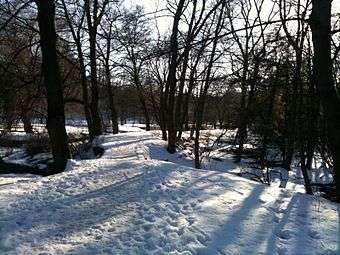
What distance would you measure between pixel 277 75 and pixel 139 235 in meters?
6.19

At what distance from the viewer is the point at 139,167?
883cm

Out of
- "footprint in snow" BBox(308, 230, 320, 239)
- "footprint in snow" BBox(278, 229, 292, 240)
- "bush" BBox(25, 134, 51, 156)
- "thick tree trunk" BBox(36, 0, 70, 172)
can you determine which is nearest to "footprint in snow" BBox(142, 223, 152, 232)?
"footprint in snow" BBox(278, 229, 292, 240)

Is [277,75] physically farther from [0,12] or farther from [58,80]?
[0,12]

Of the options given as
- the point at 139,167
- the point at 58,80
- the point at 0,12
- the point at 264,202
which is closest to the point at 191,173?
the point at 139,167

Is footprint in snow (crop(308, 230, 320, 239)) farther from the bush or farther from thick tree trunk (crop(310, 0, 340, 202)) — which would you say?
the bush

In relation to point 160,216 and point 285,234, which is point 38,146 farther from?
point 285,234

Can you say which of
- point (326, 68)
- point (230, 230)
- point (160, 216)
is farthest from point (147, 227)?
point (326, 68)

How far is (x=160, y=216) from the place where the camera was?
594 cm

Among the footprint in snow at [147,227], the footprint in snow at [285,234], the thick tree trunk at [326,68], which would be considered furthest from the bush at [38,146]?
the footprint in snow at [285,234]

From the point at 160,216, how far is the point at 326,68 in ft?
10.6

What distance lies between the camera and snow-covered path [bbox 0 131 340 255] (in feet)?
16.8

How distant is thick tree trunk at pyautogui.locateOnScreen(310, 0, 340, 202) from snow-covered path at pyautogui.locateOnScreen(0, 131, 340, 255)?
1.12 meters

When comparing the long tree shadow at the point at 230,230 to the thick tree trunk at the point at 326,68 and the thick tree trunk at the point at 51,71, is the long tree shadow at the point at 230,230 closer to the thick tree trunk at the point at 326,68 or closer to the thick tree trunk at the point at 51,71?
the thick tree trunk at the point at 326,68

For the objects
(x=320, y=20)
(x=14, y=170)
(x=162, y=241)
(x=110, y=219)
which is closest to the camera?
(x=162, y=241)
